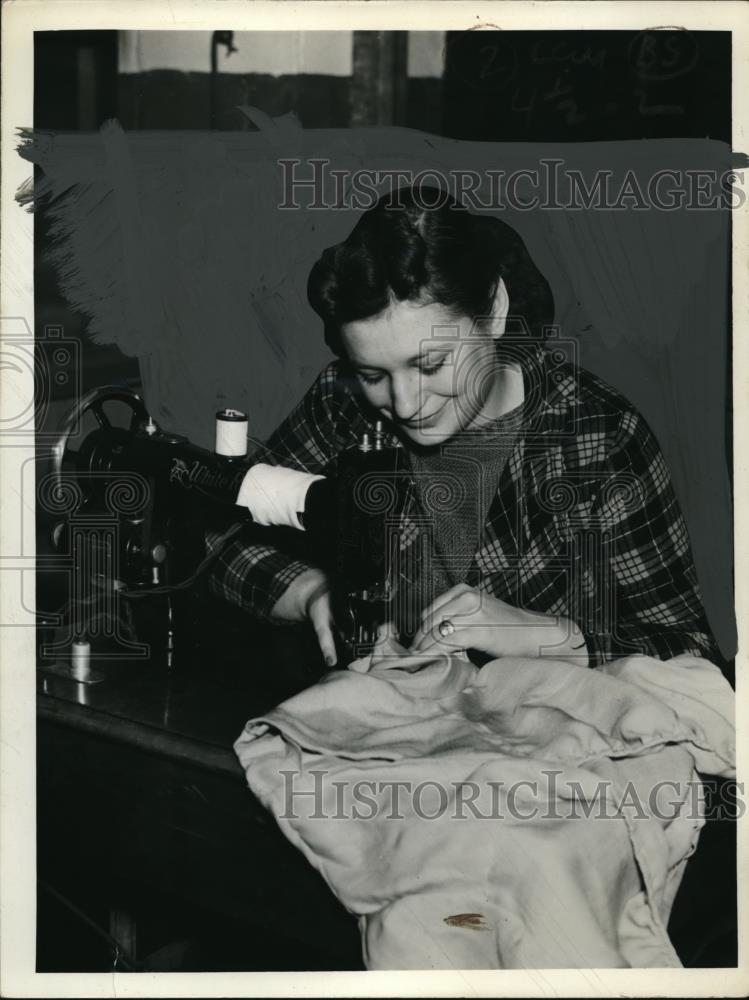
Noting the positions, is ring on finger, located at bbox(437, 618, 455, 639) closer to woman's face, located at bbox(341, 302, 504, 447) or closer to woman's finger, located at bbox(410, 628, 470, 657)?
woman's finger, located at bbox(410, 628, 470, 657)

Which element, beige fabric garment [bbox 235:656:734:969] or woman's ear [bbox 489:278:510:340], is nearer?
beige fabric garment [bbox 235:656:734:969]

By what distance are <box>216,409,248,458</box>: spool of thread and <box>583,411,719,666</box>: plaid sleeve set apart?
54 cm

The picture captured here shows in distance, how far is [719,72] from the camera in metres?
1.64

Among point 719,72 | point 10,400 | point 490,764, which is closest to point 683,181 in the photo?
point 719,72

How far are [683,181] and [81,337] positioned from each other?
931mm

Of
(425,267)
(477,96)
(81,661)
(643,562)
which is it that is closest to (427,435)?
(425,267)

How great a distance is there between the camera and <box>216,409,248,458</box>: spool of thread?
63.1 inches

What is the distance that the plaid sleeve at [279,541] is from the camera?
63.9 inches

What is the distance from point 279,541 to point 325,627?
145 mm

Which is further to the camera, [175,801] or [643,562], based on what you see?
[643,562]

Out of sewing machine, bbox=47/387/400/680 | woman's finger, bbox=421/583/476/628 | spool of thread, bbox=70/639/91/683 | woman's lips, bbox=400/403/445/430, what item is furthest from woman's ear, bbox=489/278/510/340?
spool of thread, bbox=70/639/91/683

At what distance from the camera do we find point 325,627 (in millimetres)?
1614

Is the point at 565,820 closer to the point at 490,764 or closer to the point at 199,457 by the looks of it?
the point at 490,764

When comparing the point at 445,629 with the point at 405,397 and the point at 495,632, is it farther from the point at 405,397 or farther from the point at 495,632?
the point at 405,397
